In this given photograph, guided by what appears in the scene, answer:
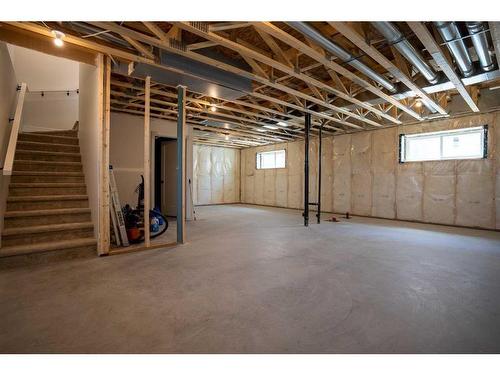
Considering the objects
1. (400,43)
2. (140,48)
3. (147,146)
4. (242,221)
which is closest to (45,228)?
(147,146)

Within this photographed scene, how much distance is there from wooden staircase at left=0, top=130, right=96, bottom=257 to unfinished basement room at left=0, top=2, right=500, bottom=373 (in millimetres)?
24

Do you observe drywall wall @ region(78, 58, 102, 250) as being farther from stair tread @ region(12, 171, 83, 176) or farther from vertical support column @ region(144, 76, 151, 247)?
vertical support column @ region(144, 76, 151, 247)

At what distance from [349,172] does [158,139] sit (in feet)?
18.9

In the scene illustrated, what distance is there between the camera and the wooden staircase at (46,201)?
122 inches

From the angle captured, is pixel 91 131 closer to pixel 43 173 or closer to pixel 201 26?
pixel 43 173

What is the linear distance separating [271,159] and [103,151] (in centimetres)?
772

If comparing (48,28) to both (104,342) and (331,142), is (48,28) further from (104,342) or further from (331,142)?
(331,142)

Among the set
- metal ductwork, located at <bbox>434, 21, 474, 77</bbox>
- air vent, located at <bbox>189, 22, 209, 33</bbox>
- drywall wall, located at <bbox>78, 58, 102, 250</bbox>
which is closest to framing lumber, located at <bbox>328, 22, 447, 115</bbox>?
metal ductwork, located at <bbox>434, 21, 474, 77</bbox>

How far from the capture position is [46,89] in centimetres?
625

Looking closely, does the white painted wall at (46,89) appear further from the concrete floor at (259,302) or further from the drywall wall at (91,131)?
the concrete floor at (259,302)

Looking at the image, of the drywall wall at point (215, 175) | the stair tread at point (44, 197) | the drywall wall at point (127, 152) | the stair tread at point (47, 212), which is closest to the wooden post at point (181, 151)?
the stair tread at point (47, 212)

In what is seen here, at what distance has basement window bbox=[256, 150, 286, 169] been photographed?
9961 millimetres
